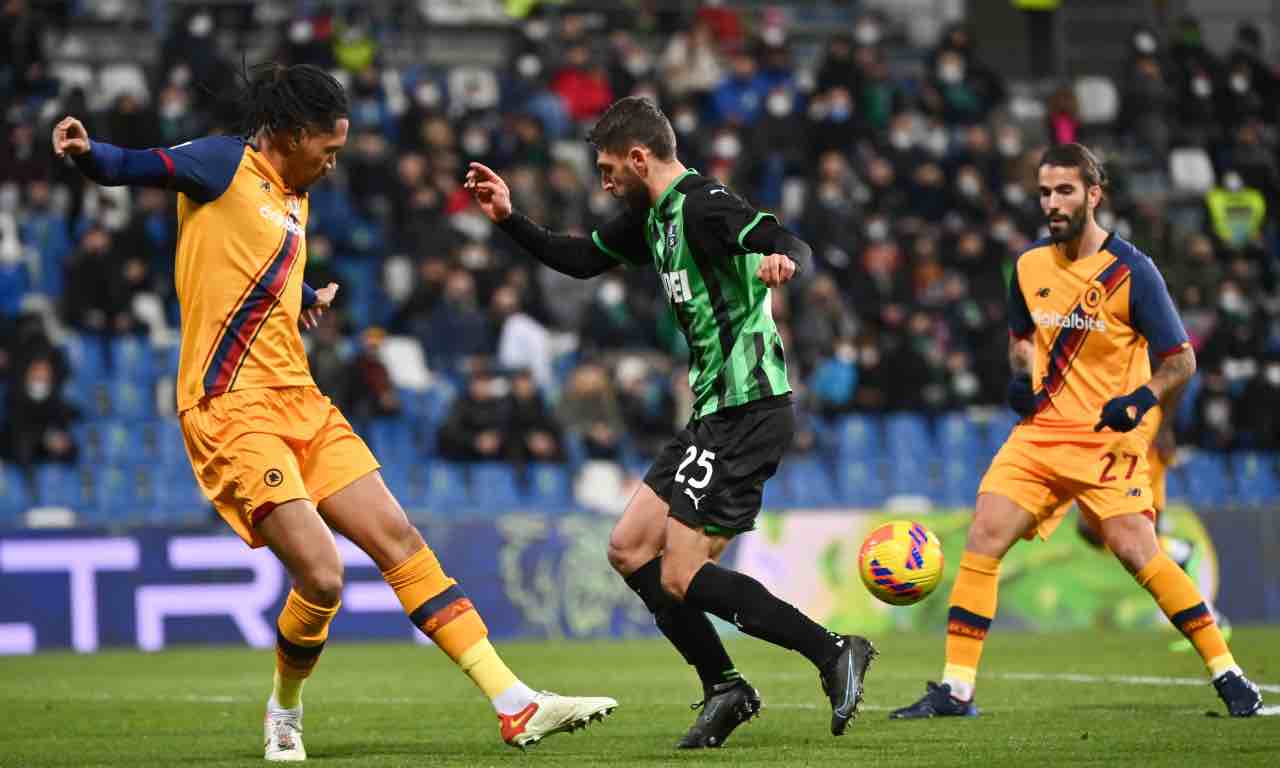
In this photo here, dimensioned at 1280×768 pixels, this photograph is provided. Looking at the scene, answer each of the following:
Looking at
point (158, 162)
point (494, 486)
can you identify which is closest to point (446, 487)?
point (494, 486)

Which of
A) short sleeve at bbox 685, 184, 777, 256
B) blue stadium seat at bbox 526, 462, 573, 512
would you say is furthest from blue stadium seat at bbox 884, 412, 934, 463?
short sleeve at bbox 685, 184, 777, 256

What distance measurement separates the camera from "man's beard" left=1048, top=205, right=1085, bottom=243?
8539mm

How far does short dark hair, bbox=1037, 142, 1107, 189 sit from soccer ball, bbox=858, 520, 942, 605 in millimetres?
1756

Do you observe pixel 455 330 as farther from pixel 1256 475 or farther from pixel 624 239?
pixel 624 239

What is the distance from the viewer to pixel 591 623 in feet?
51.3

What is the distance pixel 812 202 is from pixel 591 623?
696 centimetres

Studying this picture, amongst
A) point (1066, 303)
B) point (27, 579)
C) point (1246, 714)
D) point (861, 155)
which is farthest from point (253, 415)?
point (861, 155)

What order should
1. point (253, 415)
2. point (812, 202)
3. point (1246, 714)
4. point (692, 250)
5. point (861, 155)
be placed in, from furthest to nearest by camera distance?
point (861, 155) → point (812, 202) → point (1246, 714) → point (692, 250) → point (253, 415)

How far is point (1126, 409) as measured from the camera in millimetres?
8016

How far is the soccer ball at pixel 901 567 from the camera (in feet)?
26.7

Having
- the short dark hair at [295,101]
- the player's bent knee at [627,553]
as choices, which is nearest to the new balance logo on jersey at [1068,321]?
the player's bent knee at [627,553]

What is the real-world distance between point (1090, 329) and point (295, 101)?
12.2 ft

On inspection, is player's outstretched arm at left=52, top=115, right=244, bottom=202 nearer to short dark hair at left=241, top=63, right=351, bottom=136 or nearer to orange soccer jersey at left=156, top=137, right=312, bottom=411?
orange soccer jersey at left=156, top=137, right=312, bottom=411

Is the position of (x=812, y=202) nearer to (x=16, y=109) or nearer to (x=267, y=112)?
(x=16, y=109)
